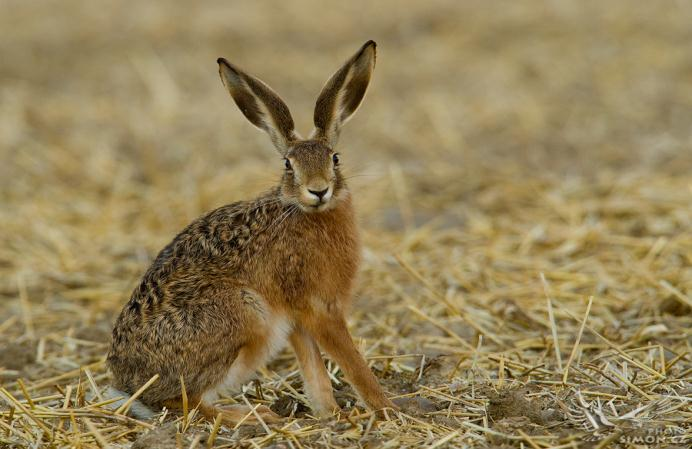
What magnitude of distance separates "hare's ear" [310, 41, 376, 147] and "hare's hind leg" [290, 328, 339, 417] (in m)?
1.02

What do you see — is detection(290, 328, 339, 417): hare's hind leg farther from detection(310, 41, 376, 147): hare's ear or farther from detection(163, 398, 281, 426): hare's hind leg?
detection(310, 41, 376, 147): hare's ear

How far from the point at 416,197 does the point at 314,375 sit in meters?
4.15

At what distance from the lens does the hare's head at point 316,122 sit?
462cm

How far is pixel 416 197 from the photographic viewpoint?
8.64 metres

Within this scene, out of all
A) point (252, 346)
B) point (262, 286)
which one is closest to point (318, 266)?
point (262, 286)

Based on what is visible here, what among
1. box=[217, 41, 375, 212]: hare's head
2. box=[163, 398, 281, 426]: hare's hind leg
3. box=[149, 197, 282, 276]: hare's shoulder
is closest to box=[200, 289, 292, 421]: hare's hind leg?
box=[163, 398, 281, 426]: hare's hind leg

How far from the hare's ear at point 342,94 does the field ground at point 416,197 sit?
842 mm

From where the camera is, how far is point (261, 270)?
4672mm

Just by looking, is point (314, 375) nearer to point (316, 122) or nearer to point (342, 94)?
point (316, 122)

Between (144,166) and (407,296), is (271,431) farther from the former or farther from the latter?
(144,166)

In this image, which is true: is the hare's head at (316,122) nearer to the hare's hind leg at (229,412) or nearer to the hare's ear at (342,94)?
the hare's ear at (342,94)

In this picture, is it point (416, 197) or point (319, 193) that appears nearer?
point (319, 193)

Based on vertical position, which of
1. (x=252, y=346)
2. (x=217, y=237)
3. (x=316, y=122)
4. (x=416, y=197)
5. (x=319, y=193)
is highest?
(x=316, y=122)

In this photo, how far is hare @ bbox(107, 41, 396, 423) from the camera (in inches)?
175
